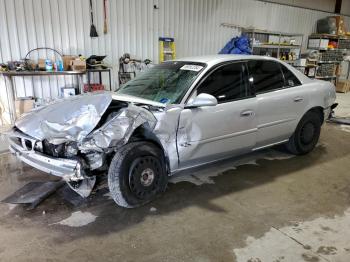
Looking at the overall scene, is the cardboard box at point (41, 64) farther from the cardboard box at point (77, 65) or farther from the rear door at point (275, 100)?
the rear door at point (275, 100)

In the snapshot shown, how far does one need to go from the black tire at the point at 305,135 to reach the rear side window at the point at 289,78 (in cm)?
46

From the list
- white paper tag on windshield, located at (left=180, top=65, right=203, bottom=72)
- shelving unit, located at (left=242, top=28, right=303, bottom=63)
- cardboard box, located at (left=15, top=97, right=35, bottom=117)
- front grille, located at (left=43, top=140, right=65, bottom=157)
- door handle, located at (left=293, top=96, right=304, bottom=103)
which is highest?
shelving unit, located at (left=242, top=28, right=303, bottom=63)

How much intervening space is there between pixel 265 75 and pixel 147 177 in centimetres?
183

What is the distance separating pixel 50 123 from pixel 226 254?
179cm

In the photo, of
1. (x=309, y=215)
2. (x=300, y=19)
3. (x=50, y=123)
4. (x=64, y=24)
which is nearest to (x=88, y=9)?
(x=64, y=24)

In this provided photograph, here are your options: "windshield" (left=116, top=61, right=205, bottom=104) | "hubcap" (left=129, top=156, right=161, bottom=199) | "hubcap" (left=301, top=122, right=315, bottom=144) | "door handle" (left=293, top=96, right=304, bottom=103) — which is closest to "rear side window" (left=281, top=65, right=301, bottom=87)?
"door handle" (left=293, top=96, right=304, bottom=103)

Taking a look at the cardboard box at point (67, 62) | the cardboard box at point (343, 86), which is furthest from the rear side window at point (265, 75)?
the cardboard box at point (343, 86)

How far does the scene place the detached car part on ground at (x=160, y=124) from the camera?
242cm

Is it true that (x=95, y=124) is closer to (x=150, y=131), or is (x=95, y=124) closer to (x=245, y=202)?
(x=150, y=131)

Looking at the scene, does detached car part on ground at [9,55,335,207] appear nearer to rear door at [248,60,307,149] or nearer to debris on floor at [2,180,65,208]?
rear door at [248,60,307,149]

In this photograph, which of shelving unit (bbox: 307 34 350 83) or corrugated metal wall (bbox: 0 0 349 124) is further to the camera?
shelving unit (bbox: 307 34 350 83)

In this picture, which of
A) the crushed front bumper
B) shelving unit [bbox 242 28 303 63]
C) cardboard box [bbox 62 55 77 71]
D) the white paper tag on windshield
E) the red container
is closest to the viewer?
the crushed front bumper

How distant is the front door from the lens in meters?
2.76

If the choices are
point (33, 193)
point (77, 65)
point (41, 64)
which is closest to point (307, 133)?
point (33, 193)
